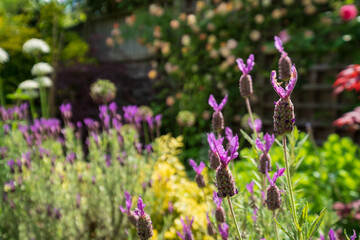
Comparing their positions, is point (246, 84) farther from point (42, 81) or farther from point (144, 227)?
point (42, 81)

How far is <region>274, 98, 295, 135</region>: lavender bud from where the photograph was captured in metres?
0.58

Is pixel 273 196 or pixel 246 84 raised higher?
pixel 246 84

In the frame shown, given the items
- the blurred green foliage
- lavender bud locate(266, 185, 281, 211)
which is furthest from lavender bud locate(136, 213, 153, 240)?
the blurred green foliage

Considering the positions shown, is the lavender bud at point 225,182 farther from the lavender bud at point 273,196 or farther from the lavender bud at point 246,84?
the lavender bud at point 246,84

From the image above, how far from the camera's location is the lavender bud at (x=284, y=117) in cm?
58

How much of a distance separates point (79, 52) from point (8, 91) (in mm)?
1622

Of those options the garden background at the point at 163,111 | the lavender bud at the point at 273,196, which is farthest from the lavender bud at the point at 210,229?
the lavender bud at the point at 273,196

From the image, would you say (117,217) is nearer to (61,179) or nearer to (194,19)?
(61,179)

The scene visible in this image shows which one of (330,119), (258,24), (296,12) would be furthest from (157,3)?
(330,119)

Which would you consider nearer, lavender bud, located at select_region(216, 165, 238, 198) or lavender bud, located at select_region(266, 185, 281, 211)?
lavender bud, located at select_region(216, 165, 238, 198)

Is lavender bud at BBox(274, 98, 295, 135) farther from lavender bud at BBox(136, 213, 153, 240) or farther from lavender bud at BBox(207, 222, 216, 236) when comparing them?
lavender bud at BBox(207, 222, 216, 236)

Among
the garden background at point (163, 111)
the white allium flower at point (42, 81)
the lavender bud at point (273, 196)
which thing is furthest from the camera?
the white allium flower at point (42, 81)

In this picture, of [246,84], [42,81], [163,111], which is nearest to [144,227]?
[246,84]

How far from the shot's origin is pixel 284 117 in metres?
0.59
